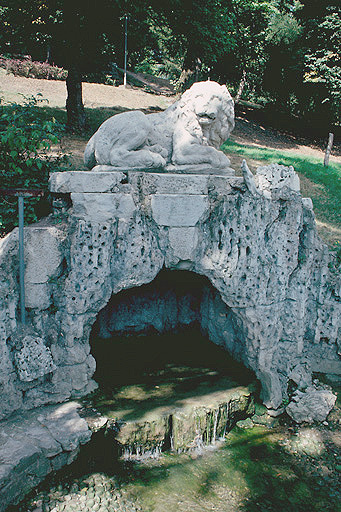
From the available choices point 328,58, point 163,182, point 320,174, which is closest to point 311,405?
point 163,182

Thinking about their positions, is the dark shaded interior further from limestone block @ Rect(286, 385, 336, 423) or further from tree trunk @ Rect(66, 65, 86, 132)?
tree trunk @ Rect(66, 65, 86, 132)

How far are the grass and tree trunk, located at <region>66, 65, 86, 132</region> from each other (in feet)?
15.4

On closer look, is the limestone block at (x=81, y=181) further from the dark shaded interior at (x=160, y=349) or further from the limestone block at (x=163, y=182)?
the dark shaded interior at (x=160, y=349)

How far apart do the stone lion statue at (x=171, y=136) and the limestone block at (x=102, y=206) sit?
47cm

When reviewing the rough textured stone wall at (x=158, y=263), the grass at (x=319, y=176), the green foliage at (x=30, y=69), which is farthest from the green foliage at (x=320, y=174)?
the green foliage at (x=30, y=69)

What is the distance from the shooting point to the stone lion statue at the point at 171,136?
582 centimetres

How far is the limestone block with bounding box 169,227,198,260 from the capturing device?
19.3 ft

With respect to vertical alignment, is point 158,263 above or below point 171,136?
below

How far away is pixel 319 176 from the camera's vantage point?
12.7 m

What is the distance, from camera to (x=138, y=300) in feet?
26.2

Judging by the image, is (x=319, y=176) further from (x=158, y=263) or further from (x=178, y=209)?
(x=158, y=263)

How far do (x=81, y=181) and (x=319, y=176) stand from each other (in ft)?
30.6

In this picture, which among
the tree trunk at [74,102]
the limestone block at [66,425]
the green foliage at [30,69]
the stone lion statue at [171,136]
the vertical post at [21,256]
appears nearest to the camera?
the limestone block at [66,425]

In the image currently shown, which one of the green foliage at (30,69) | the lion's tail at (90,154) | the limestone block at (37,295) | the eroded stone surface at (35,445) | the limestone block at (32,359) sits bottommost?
the eroded stone surface at (35,445)
